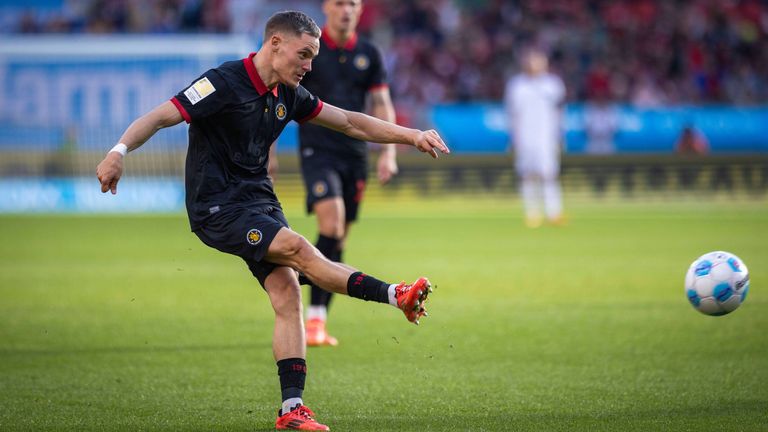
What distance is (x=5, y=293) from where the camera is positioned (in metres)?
11.2

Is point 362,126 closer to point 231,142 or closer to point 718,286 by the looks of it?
point 231,142

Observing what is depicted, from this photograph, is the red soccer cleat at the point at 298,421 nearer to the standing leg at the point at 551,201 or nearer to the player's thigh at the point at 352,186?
the player's thigh at the point at 352,186

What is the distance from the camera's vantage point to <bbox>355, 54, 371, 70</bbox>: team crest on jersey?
9048 millimetres

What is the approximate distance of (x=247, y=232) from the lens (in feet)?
18.2

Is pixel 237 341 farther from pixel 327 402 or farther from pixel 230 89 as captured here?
pixel 230 89

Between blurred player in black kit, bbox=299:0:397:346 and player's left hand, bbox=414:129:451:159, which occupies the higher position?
blurred player in black kit, bbox=299:0:397:346

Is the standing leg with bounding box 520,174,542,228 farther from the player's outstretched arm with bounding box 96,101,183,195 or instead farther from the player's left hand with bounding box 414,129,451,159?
the player's outstretched arm with bounding box 96,101,183,195

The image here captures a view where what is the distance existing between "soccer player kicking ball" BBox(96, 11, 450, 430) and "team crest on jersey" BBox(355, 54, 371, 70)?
3156 mm

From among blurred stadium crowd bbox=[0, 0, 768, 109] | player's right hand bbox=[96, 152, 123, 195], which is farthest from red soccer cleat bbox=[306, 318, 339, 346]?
blurred stadium crowd bbox=[0, 0, 768, 109]

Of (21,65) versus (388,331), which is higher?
(21,65)

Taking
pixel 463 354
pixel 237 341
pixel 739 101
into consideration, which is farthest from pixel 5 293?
pixel 739 101

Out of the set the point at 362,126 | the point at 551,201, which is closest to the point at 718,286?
the point at 362,126

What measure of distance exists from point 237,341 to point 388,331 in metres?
1.28

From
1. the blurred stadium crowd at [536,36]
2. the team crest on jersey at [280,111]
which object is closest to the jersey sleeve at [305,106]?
the team crest on jersey at [280,111]
